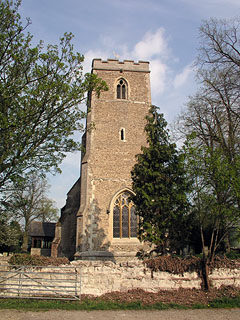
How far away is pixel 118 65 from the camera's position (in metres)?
19.1

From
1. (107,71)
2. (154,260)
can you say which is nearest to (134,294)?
(154,260)

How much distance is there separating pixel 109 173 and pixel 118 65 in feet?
26.0

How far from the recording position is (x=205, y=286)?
8516 mm

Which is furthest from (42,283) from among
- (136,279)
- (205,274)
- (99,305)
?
(205,274)

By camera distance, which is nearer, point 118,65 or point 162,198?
point 162,198

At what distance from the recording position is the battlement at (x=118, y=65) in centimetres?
1892

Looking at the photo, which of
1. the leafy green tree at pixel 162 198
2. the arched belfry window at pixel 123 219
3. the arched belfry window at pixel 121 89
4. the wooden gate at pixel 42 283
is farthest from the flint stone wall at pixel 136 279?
the arched belfry window at pixel 121 89

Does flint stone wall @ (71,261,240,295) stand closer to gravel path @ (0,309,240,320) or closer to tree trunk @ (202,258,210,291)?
tree trunk @ (202,258,210,291)

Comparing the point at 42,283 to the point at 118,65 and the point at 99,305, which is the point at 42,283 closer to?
the point at 99,305

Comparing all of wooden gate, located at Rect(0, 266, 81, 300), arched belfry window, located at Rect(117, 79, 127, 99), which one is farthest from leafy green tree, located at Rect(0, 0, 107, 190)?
arched belfry window, located at Rect(117, 79, 127, 99)

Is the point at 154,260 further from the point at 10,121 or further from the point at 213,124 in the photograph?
the point at 213,124

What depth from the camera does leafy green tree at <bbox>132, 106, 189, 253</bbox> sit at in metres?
9.77

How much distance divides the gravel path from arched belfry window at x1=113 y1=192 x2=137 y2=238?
26.1ft

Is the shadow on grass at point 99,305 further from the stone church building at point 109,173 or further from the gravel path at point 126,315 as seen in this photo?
the stone church building at point 109,173
